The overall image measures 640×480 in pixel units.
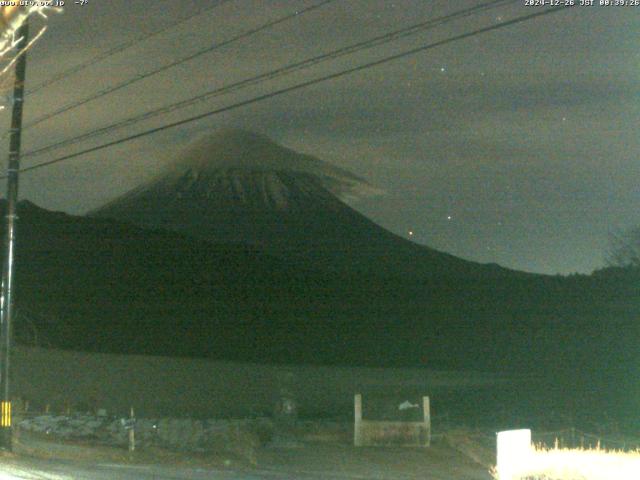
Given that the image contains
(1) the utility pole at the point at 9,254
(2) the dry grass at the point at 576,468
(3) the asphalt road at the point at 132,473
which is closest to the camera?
(2) the dry grass at the point at 576,468

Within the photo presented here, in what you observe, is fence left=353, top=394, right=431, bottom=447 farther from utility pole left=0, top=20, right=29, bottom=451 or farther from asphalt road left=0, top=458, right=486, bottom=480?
utility pole left=0, top=20, right=29, bottom=451

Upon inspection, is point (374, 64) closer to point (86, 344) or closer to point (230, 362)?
point (230, 362)

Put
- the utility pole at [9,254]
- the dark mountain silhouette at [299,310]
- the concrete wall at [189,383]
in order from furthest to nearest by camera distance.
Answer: the dark mountain silhouette at [299,310] < the concrete wall at [189,383] < the utility pole at [9,254]

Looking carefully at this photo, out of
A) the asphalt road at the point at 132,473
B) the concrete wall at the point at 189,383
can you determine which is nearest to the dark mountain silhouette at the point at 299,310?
the concrete wall at the point at 189,383

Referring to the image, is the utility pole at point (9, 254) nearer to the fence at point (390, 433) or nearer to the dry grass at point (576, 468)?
the fence at point (390, 433)

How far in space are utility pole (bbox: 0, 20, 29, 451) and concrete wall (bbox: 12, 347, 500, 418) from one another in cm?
1908

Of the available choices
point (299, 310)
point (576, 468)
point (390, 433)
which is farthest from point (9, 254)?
point (299, 310)

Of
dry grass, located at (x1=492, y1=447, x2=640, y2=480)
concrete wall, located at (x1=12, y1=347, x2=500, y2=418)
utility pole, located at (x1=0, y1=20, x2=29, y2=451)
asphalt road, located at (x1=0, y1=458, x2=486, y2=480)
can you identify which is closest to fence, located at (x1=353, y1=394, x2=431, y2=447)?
asphalt road, located at (x1=0, y1=458, x2=486, y2=480)

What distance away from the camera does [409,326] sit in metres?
76.7

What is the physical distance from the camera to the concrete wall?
43.6m

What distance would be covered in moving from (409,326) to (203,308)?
17839 mm

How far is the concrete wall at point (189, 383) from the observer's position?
43.6m

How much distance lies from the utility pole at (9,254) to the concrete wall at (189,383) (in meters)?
19.1

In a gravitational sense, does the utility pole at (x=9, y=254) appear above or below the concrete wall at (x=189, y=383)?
above
